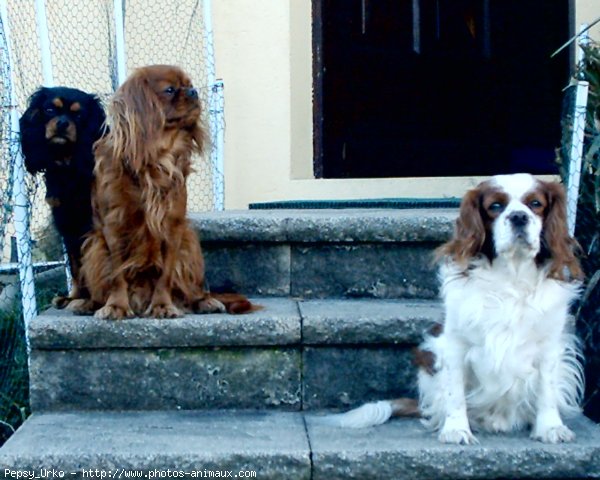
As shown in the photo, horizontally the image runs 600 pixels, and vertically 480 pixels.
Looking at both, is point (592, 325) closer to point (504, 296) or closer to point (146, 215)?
point (504, 296)

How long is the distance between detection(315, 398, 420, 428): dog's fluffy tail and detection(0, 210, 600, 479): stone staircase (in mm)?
38

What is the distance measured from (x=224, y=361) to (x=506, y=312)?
0.99m

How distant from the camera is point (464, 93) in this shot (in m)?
7.09

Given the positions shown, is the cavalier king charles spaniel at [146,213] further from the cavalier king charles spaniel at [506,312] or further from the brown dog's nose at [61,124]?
the cavalier king charles spaniel at [506,312]

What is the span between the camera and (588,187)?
3.60 meters

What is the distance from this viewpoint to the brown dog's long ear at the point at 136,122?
3271mm

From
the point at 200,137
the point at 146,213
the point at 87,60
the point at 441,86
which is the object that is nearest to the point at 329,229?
the point at 200,137

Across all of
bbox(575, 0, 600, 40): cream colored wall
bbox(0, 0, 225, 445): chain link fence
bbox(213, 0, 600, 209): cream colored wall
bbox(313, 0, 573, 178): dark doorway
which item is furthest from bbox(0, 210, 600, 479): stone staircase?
bbox(313, 0, 573, 178): dark doorway

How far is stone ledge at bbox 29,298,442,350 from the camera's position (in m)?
3.10

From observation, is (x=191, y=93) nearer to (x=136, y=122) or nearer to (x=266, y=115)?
(x=136, y=122)

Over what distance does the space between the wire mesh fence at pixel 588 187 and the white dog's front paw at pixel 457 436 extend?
642mm

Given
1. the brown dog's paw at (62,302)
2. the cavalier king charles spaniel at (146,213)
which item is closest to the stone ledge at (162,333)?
the cavalier king charles spaniel at (146,213)

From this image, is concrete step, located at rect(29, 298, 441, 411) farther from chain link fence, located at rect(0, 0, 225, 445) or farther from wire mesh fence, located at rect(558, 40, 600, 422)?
chain link fence, located at rect(0, 0, 225, 445)

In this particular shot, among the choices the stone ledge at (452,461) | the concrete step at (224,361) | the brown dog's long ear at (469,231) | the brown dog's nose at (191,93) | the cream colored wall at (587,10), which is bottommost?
the stone ledge at (452,461)
